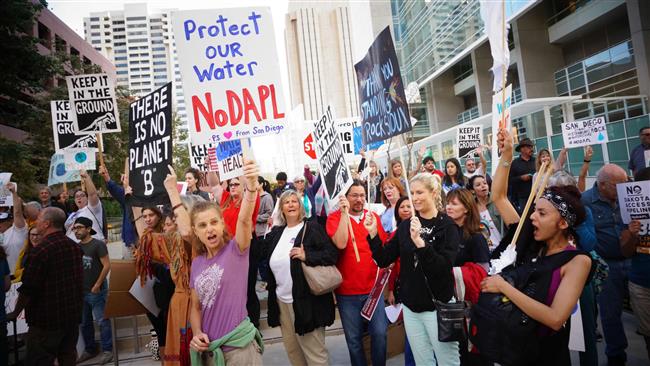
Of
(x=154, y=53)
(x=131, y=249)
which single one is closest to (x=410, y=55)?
(x=131, y=249)

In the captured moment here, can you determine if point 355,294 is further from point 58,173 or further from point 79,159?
point 58,173

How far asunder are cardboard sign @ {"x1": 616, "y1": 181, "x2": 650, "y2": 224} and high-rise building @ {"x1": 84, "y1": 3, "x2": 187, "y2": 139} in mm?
178428

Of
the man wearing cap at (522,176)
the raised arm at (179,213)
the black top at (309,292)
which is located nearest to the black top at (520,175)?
the man wearing cap at (522,176)

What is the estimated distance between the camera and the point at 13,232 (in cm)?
616

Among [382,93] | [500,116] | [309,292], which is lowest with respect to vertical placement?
[309,292]

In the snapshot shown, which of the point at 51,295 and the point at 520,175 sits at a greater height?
the point at 520,175

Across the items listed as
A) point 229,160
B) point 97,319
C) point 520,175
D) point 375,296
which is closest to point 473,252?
point 375,296

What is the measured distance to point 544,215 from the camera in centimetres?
253

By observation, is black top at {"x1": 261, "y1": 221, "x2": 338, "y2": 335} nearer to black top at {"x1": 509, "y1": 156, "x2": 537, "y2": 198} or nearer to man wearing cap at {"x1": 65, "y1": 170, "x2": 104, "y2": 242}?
man wearing cap at {"x1": 65, "y1": 170, "x2": 104, "y2": 242}

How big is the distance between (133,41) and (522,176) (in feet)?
621

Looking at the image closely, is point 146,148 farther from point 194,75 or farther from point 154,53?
point 154,53

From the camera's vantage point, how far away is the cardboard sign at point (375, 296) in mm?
4040

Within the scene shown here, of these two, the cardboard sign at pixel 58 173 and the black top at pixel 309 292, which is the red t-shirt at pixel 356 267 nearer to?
the black top at pixel 309 292

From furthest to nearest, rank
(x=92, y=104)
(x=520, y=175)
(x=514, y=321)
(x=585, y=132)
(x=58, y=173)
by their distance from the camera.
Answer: (x=58, y=173)
(x=585, y=132)
(x=520, y=175)
(x=92, y=104)
(x=514, y=321)
